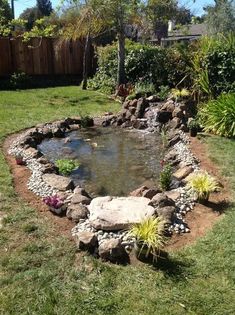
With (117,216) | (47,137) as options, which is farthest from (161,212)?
(47,137)

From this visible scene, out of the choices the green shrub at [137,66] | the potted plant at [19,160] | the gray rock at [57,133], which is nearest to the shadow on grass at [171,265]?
the potted plant at [19,160]

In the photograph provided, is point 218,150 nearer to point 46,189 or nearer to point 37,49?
point 46,189

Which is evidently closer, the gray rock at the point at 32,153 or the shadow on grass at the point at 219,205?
the shadow on grass at the point at 219,205

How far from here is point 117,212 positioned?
15.5 ft

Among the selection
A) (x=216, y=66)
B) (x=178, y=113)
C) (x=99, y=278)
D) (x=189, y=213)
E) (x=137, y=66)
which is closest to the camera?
(x=99, y=278)

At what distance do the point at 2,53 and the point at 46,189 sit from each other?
1181 cm

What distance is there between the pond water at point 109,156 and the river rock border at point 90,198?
37 cm

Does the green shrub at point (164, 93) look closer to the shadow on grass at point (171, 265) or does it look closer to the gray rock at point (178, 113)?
the gray rock at point (178, 113)

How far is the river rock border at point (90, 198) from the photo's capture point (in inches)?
164

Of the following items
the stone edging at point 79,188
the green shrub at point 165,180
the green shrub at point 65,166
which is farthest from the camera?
the green shrub at point 65,166

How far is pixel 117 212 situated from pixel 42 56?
526 inches

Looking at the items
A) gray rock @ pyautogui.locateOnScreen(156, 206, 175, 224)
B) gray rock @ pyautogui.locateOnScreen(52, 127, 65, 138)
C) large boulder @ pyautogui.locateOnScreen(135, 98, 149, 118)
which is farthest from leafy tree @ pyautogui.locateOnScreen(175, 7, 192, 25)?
gray rock @ pyautogui.locateOnScreen(156, 206, 175, 224)

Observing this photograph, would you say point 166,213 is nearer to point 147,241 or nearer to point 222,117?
point 147,241

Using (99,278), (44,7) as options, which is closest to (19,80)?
(99,278)
